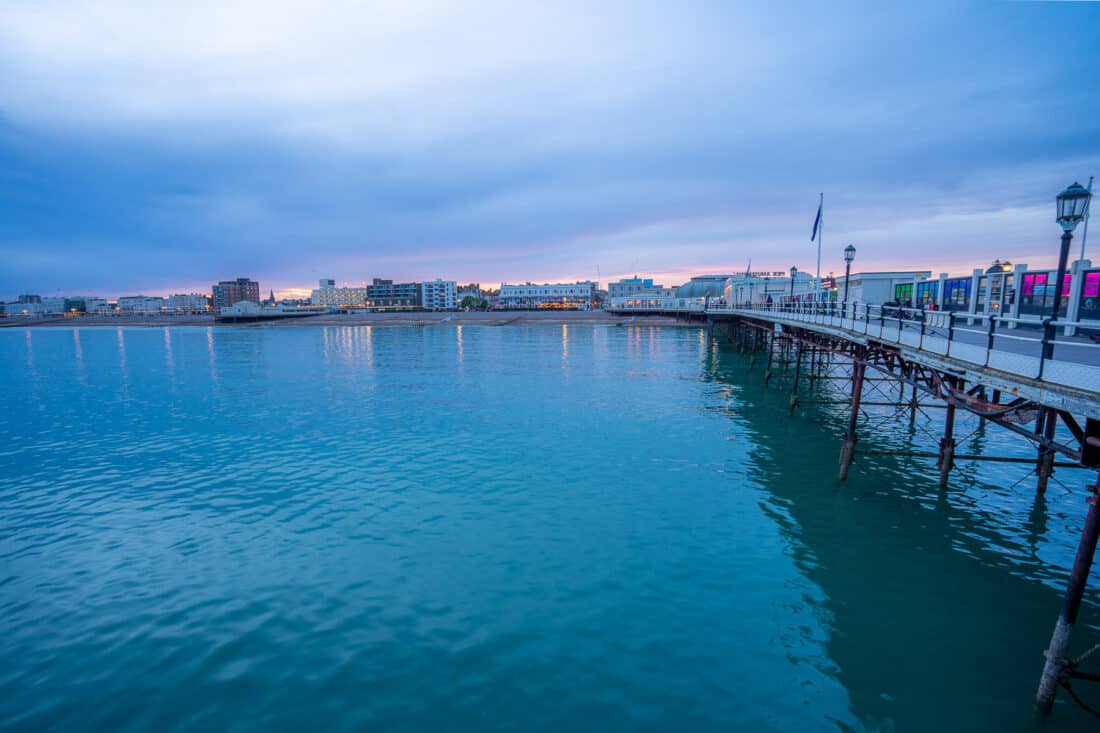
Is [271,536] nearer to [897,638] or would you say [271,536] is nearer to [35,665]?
[35,665]

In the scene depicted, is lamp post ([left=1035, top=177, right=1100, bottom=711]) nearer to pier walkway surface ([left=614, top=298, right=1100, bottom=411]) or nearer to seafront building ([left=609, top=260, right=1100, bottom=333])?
pier walkway surface ([left=614, top=298, right=1100, bottom=411])

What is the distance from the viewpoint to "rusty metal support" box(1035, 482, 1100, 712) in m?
6.92

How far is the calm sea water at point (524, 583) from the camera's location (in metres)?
7.99

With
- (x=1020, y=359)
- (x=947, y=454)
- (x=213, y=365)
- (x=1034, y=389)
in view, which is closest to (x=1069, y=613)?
(x=1034, y=389)

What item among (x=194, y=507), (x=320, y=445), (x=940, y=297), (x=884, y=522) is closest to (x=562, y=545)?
(x=884, y=522)

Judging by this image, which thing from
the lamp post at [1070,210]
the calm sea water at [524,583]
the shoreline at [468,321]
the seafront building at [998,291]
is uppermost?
the lamp post at [1070,210]

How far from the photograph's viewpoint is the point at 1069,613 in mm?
7301

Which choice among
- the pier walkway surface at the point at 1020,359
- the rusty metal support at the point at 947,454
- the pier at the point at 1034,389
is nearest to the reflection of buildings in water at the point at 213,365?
the pier at the point at 1034,389

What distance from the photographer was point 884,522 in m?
14.0

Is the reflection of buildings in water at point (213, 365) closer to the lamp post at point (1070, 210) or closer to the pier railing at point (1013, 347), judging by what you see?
the pier railing at point (1013, 347)

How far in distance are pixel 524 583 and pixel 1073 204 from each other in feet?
42.8

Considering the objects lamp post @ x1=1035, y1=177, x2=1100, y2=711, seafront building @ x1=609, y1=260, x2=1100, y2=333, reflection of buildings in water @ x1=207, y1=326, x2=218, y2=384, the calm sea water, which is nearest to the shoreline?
reflection of buildings in water @ x1=207, y1=326, x2=218, y2=384

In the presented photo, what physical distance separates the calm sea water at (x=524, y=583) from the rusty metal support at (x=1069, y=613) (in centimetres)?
35

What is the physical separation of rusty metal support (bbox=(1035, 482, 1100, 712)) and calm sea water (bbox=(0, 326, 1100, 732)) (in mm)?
346
